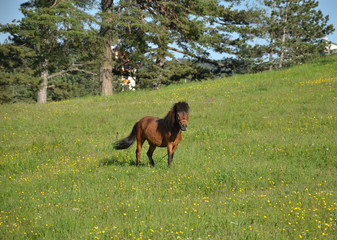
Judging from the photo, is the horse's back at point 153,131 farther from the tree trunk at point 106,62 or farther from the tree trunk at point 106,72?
the tree trunk at point 106,72

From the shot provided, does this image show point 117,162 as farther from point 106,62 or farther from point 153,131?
point 106,62

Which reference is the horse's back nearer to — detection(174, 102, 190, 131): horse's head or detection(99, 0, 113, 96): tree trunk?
detection(174, 102, 190, 131): horse's head

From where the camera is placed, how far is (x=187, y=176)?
755 centimetres

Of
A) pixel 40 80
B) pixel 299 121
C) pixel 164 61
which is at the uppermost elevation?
pixel 164 61

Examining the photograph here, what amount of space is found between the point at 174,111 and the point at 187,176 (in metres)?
1.62

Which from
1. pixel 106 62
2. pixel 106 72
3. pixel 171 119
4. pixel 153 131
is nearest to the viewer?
pixel 171 119

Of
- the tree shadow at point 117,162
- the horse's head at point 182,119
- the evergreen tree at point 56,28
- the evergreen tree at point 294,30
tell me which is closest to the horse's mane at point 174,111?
the horse's head at point 182,119

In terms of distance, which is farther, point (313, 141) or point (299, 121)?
point (299, 121)

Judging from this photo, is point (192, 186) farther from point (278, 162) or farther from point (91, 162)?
point (91, 162)

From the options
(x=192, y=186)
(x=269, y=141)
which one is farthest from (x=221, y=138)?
(x=192, y=186)

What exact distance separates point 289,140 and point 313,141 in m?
0.77

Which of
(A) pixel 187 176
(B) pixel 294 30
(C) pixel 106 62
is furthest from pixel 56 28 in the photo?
(B) pixel 294 30

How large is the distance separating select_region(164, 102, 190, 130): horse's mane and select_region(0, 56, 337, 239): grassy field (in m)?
1.21

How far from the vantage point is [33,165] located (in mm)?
9828
